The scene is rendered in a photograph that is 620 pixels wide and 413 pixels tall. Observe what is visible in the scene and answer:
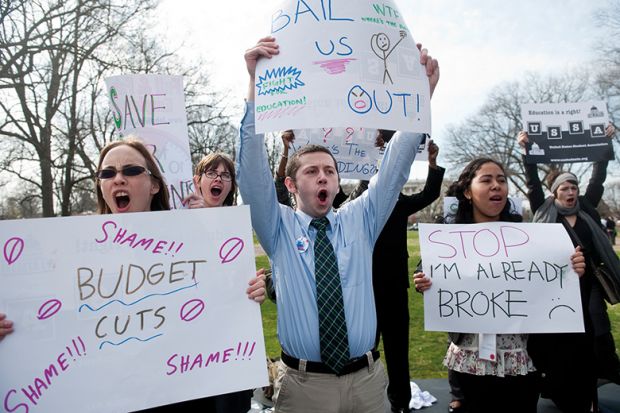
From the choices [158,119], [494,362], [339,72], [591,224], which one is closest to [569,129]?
[591,224]

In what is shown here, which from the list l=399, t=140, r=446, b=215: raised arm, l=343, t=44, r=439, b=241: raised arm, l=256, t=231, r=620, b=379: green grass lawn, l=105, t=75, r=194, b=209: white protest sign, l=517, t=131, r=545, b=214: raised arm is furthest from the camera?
l=256, t=231, r=620, b=379: green grass lawn

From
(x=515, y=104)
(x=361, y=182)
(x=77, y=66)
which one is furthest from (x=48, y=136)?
(x=515, y=104)

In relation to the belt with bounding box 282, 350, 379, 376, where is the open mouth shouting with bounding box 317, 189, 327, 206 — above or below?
above

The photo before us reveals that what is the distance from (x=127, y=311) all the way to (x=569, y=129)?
4.36 metres

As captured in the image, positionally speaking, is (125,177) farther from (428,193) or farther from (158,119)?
(428,193)

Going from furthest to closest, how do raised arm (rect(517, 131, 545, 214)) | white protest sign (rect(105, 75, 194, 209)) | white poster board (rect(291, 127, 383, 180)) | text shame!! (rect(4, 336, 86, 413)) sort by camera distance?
white poster board (rect(291, 127, 383, 180)) < raised arm (rect(517, 131, 545, 214)) < white protest sign (rect(105, 75, 194, 209)) < text shame!! (rect(4, 336, 86, 413))

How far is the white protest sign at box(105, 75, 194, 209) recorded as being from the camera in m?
3.29

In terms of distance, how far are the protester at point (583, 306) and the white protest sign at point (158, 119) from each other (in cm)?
293

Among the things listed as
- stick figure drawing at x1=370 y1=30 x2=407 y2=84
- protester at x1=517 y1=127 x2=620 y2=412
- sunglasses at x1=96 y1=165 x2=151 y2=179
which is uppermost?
stick figure drawing at x1=370 y1=30 x2=407 y2=84

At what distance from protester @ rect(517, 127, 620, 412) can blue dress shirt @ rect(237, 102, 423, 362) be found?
6.65 feet

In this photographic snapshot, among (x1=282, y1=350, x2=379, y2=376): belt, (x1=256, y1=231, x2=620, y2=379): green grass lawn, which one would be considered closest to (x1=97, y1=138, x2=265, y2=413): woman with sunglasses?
(x1=282, y1=350, x2=379, y2=376): belt

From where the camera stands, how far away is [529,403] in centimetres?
254

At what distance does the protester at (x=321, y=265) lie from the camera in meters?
2.02

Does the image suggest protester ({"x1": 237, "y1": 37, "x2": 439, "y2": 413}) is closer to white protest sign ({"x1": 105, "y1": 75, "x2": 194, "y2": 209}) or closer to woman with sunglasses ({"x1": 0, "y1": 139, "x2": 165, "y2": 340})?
woman with sunglasses ({"x1": 0, "y1": 139, "x2": 165, "y2": 340})
